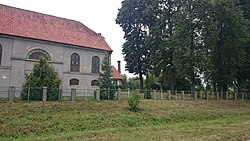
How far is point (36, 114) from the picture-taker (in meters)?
16.9

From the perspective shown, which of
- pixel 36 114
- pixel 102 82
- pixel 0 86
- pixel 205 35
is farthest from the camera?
pixel 205 35

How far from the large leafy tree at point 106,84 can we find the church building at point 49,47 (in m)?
6.01

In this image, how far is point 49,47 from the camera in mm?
31781

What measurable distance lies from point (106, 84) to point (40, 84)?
247 inches

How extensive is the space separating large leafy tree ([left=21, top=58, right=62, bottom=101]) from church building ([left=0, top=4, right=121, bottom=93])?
792cm

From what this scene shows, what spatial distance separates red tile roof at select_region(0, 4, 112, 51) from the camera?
30.4m

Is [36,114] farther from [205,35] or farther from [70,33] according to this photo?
[205,35]

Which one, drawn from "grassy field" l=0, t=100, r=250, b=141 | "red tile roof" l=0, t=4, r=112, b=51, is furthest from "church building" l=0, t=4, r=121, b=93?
"grassy field" l=0, t=100, r=250, b=141

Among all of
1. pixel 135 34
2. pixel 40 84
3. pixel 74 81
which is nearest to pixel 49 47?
pixel 74 81

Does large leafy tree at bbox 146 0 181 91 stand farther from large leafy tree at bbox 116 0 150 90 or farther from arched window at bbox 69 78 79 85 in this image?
arched window at bbox 69 78 79 85

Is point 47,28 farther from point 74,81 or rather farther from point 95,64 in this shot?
point 95,64

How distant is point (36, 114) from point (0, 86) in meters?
13.6

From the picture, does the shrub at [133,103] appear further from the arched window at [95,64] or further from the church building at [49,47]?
the arched window at [95,64]

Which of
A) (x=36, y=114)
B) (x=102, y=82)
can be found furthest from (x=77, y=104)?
(x=102, y=82)
